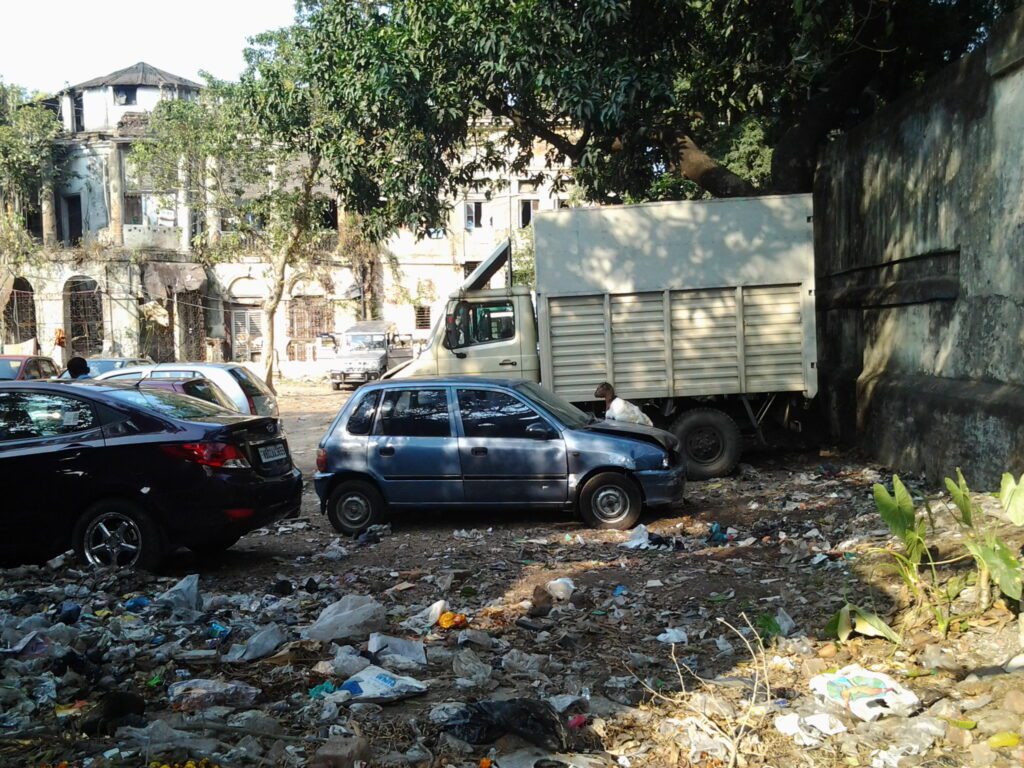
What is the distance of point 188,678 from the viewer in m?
5.22

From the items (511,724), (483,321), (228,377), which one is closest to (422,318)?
(228,377)

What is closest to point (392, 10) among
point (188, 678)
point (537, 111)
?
point (537, 111)

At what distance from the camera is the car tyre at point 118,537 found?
24.6 ft

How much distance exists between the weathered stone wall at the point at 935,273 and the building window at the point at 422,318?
25.4 m

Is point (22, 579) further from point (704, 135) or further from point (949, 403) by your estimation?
point (704, 135)

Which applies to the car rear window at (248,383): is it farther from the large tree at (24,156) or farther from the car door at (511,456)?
the large tree at (24,156)

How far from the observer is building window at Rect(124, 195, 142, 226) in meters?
39.7

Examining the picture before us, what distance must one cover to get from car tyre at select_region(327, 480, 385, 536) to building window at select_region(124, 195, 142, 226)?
33.8m

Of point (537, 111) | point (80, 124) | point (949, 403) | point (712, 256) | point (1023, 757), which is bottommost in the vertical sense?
point (1023, 757)

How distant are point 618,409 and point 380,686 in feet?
20.9

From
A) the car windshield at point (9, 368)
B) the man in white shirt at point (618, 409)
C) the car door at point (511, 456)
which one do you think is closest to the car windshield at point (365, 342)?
the car windshield at point (9, 368)

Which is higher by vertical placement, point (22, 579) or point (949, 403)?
point (949, 403)

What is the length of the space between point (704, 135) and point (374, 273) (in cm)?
2149

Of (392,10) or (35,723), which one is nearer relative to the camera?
(35,723)
